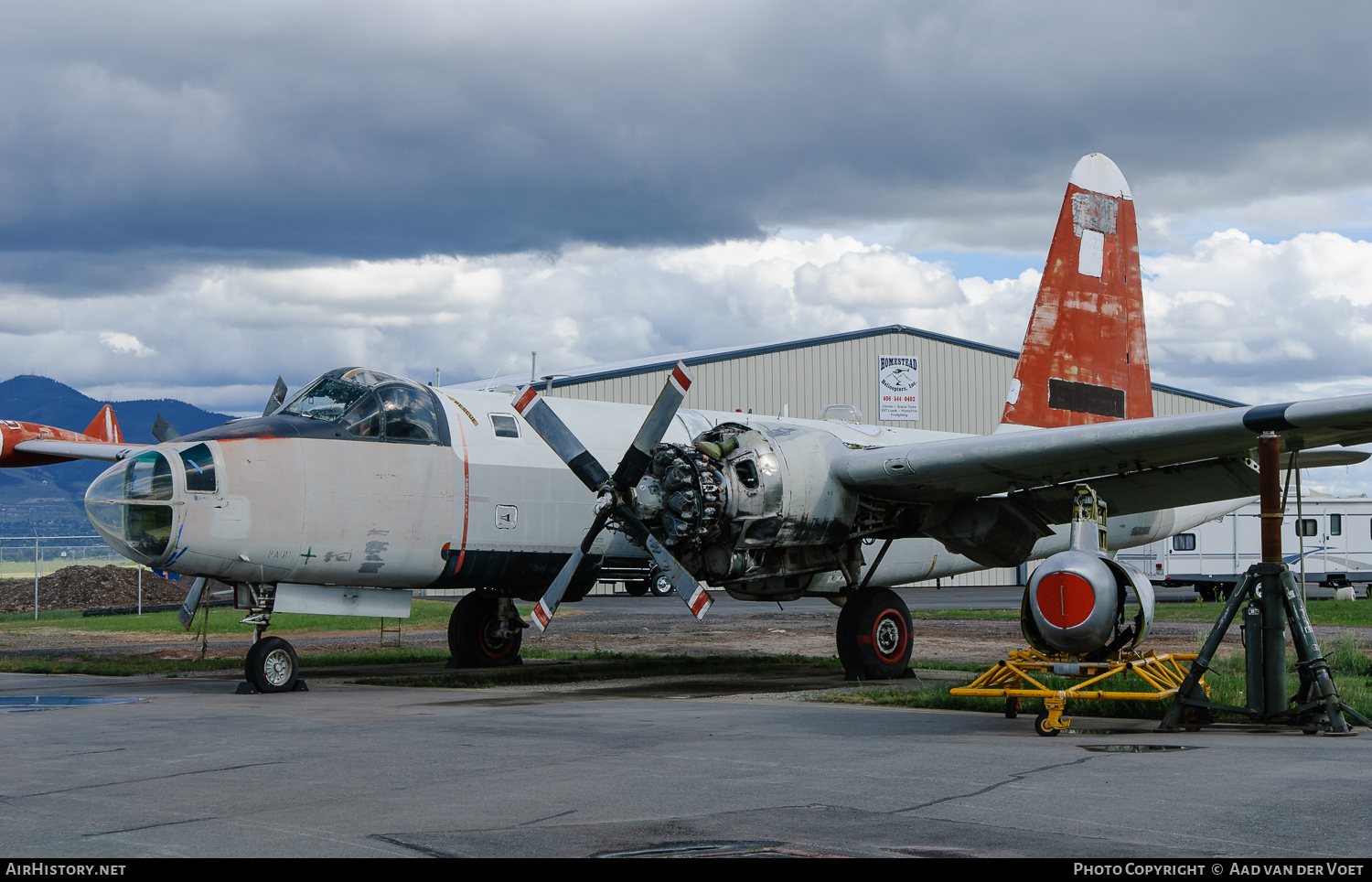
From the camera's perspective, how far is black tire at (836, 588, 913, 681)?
56.4 feet

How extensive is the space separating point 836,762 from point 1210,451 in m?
7.16

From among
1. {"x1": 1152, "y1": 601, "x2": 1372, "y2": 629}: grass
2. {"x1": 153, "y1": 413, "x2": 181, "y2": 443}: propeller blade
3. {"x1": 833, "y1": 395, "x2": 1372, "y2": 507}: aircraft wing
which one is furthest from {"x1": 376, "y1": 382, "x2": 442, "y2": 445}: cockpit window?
{"x1": 1152, "y1": 601, "x2": 1372, "y2": 629}: grass

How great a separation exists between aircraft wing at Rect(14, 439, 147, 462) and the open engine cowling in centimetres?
1502

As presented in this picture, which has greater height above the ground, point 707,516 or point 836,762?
point 707,516

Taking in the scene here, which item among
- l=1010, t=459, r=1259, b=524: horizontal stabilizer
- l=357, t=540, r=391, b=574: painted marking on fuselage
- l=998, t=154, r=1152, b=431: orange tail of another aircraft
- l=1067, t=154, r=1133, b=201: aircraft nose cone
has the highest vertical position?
l=1067, t=154, r=1133, b=201: aircraft nose cone

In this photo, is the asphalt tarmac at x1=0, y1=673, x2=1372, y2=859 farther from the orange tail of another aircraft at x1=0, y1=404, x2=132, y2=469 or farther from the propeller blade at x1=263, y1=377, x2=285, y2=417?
the orange tail of another aircraft at x1=0, y1=404, x2=132, y2=469

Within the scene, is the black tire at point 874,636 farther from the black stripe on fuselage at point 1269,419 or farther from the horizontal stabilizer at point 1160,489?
the black stripe on fuselage at point 1269,419

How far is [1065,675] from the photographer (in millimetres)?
12414

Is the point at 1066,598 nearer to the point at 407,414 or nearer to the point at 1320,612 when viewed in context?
the point at 407,414

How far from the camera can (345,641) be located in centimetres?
2683

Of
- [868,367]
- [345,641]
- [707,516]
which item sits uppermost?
[868,367]

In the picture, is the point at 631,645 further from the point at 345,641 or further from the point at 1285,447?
the point at 1285,447

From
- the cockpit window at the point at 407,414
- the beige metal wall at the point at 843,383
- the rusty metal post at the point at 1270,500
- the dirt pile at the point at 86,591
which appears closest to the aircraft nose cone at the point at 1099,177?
the rusty metal post at the point at 1270,500
